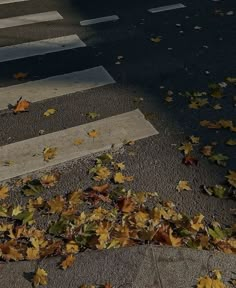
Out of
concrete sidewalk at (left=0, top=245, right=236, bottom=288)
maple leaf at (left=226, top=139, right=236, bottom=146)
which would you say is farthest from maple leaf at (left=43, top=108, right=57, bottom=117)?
concrete sidewalk at (left=0, top=245, right=236, bottom=288)

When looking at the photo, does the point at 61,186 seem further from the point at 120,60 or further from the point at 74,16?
the point at 74,16

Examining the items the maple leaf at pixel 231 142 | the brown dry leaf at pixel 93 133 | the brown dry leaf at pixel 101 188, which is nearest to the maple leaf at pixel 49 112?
the brown dry leaf at pixel 93 133

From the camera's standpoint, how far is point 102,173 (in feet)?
12.6

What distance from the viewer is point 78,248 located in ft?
10.1

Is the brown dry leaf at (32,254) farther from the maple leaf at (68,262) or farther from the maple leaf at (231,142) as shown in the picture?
the maple leaf at (231,142)

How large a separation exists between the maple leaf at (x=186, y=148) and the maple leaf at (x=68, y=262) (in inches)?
65.1

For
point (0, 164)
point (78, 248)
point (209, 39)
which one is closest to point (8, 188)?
point (0, 164)

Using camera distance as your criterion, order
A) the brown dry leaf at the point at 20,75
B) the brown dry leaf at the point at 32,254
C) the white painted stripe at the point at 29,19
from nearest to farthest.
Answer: the brown dry leaf at the point at 32,254 → the brown dry leaf at the point at 20,75 → the white painted stripe at the point at 29,19

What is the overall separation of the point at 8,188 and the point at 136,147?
1.23m

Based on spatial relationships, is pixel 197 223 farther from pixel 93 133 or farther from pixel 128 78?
pixel 128 78

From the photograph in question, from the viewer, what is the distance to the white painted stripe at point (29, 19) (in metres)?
6.58

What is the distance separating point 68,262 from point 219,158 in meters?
1.78

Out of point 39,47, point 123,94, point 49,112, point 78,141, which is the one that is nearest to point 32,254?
point 78,141

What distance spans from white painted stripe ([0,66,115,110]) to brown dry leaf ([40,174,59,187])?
130cm
